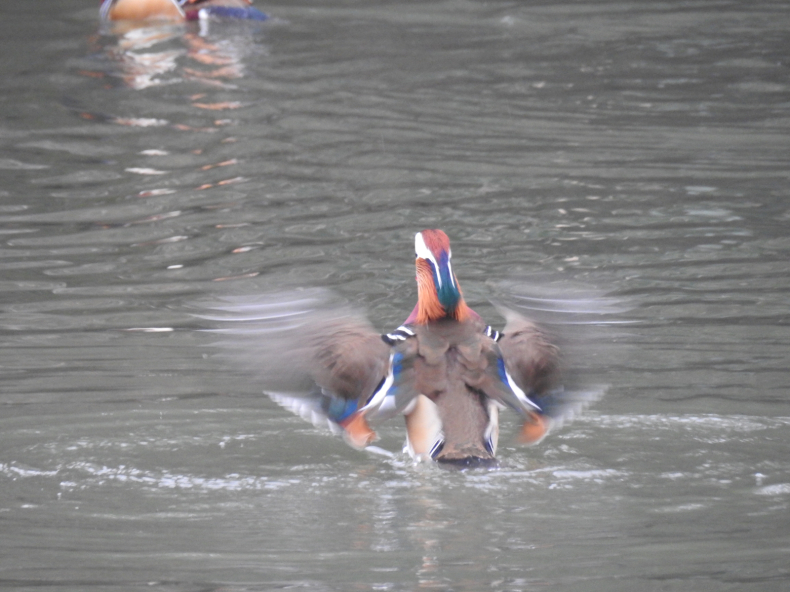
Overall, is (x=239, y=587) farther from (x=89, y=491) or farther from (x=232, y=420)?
(x=232, y=420)

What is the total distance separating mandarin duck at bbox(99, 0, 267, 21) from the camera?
14859mm

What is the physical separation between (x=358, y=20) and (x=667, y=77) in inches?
164

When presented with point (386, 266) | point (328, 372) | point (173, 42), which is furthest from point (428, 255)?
point (173, 42)

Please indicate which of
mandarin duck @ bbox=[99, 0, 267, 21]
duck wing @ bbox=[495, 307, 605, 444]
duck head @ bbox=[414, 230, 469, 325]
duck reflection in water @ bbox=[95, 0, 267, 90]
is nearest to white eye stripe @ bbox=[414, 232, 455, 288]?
duck head @ bbox=[414, 230, 469, 325]

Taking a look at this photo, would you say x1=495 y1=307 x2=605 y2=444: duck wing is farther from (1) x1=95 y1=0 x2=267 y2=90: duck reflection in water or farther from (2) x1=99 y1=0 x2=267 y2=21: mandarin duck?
(2) x1=99 y1=0 x2=267 y2=21: mandarin duck

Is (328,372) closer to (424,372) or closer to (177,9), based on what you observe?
(424,372)

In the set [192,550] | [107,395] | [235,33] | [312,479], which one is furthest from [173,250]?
[235,33]

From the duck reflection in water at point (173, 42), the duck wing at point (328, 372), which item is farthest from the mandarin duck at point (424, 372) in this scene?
the duck reflection in water at point (173, 42)

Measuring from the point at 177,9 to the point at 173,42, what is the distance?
99 centimetres

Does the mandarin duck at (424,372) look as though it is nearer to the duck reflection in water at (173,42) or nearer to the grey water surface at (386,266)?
the grey water surface at (386,266)

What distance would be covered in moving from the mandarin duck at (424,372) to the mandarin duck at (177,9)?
32.1 ft

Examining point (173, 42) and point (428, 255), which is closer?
point (428, 255)

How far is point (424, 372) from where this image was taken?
554 centimetres

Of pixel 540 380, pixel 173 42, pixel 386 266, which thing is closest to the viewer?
pixel 540 380
